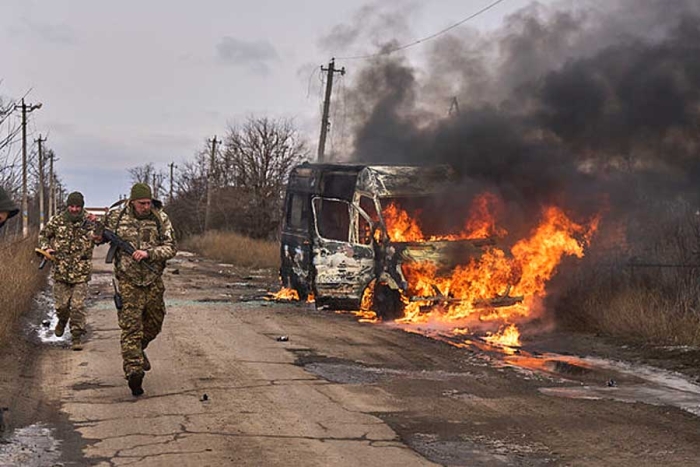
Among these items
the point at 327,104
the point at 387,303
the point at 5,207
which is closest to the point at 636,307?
the point at 387,303

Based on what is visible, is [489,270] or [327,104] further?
[327,104]

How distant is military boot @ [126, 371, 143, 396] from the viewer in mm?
7531

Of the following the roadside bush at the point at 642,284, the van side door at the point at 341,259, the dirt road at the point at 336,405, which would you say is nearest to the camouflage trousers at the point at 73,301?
the dirt road at the point at 336,405

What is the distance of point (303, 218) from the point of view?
15.9m

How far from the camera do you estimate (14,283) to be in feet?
43.4

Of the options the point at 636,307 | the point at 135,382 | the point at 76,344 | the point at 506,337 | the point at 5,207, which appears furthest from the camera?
the point at 506,337

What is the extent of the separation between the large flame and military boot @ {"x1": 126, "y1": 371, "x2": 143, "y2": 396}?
20.3 ft

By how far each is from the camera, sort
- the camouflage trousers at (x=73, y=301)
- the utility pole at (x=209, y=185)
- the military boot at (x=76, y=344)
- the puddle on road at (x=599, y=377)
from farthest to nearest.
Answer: the utility pole at (x=209, y=185) → the camouflage trousers at (x=73, y=301) → the military boot at (x=76, y=344) → the puddle on road at (x=599, y=377)

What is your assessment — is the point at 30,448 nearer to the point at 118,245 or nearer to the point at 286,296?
the point at 118,245

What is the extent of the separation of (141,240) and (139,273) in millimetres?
330

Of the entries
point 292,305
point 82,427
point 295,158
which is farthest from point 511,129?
point 295,158

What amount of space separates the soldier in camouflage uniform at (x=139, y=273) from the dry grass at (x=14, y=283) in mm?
2816

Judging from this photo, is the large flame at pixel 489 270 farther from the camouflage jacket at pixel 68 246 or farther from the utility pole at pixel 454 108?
the camouflage jacket at pixel 68 246

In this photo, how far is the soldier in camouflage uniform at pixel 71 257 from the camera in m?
10.5
